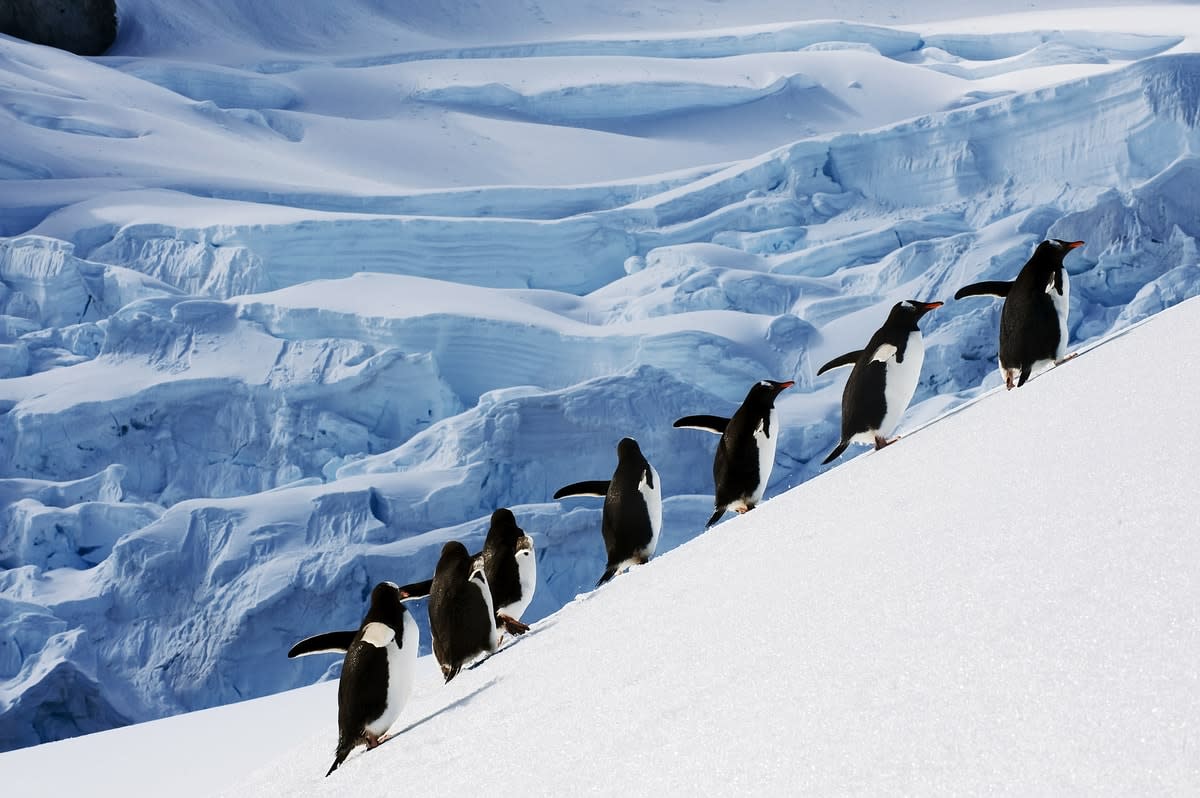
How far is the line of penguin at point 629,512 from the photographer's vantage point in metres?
2.69

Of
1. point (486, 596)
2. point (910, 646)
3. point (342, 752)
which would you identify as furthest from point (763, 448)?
point (910, 646)

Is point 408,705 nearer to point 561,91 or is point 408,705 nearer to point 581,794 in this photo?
point 581,794

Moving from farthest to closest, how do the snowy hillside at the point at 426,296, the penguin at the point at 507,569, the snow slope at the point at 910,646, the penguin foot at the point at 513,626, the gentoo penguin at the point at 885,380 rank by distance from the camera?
the snowy hillside at the point at 426,296
the penguin at the point at 507,569
the gentoo penguin at the point at 885,380
the penguin foot at the point at 513,626
the snow slope at the point at 910,646

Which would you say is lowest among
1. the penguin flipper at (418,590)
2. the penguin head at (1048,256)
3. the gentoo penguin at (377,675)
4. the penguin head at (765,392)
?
the penguin flipper at (418,590)

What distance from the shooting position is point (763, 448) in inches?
145

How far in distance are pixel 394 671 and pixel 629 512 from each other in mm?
1181

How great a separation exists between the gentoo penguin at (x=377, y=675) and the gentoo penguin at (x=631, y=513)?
38.5 inches

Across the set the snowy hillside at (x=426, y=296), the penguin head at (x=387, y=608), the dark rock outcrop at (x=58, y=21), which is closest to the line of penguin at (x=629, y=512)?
the penguin head at (x=387, y=608)

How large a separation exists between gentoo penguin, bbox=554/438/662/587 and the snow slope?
30.4 inches

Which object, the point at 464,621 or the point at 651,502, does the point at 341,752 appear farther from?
the point at 651,502

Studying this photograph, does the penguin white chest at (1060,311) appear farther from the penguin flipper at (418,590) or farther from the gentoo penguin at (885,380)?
the penguin flipper at (418,590)

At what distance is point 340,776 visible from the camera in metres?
2.43

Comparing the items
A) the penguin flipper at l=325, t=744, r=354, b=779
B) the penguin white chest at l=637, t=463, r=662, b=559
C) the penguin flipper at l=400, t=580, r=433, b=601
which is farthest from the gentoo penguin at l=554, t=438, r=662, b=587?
the penguin flipper at l=325, t=744, r=354, b=779

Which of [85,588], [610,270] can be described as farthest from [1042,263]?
[610,270]
